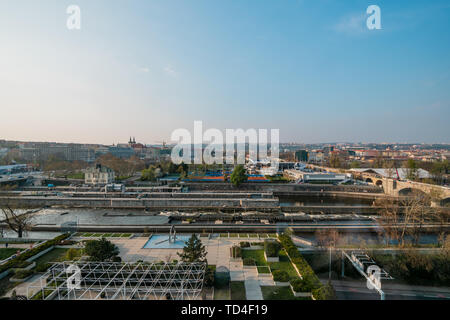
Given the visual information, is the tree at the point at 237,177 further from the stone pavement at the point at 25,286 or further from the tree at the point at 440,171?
the tree at the point at 440,171

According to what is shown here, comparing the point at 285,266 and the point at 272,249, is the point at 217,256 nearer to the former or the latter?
the point at 272,249

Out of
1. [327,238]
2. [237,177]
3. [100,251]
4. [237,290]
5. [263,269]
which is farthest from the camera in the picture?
[237,177]

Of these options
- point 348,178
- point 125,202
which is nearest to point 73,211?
point 125,202

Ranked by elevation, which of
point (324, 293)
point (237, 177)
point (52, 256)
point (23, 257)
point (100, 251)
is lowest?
point (52, 256)

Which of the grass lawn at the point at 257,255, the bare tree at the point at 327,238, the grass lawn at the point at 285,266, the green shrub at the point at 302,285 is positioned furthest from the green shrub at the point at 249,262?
the bare tree at the point at 327,238

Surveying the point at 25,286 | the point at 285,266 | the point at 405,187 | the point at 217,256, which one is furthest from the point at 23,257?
the point at 405,187
